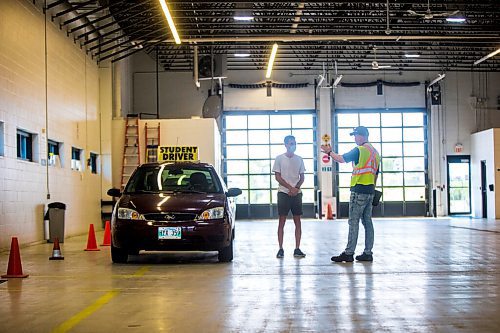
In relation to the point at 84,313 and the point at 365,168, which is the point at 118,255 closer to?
the point at 365,168

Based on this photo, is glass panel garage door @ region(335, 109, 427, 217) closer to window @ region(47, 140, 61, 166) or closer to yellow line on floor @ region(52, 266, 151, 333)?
window @ region(47, 140, 61, 166)

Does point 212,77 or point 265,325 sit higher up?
point 212,77

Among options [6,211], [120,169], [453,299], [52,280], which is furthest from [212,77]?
[453,299]

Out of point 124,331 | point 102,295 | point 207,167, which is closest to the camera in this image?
point 124,331

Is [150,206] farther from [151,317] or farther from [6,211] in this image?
[6,211]

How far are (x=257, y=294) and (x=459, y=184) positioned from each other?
27.2 m

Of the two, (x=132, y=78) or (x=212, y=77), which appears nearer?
(x=212, y=77)

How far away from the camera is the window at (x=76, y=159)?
1984 cm

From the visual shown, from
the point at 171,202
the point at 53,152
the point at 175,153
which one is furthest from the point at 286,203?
the point at 175,153

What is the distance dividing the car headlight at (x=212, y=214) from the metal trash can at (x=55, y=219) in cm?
744

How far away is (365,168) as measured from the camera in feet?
32.9

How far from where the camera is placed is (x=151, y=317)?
566 centimetres

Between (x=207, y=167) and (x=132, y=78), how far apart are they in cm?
2052

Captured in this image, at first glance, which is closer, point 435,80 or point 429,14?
point 429,14
